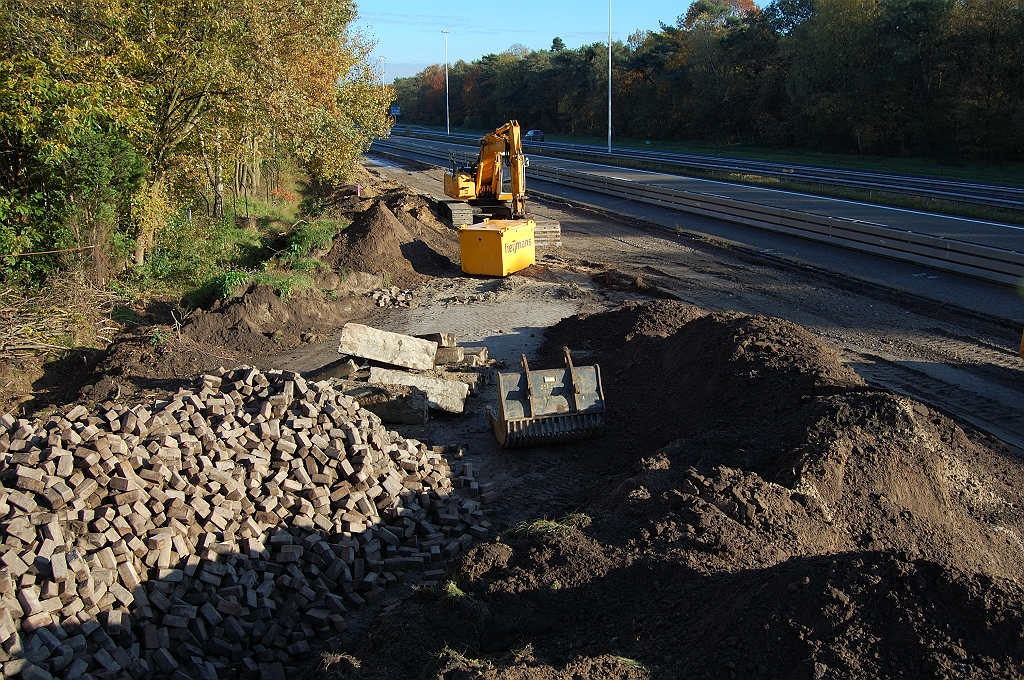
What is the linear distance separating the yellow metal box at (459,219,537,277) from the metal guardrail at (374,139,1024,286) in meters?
8.09

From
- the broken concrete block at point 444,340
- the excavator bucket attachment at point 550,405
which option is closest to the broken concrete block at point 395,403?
the excavator bucket attachment at point 550,405

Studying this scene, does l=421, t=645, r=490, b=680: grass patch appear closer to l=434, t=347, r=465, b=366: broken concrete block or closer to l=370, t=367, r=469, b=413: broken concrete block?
l=370, t=367, r=469, b=413: broken concrete block

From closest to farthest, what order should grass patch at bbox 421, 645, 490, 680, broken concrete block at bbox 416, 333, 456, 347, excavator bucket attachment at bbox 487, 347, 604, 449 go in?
grass patch at bbox 421, 645, 490, 680, excavator bucket attachment at bbox 487, 347, 604, 449, broken concrete block at bbox 416, 333, 456, 347

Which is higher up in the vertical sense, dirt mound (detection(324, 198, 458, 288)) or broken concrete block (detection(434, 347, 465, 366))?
dirt mound (detection(324, 198, 458, 288))

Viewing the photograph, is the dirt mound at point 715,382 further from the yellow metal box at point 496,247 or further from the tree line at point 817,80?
the tree line at point 817,80

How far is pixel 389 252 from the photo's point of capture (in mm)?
19156

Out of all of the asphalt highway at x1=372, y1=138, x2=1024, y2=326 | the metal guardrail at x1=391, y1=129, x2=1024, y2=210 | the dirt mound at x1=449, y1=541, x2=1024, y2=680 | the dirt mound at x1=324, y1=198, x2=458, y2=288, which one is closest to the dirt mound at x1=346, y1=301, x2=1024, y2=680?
the dirt mound at x1=449, y1=541, x2=1024, y2=680

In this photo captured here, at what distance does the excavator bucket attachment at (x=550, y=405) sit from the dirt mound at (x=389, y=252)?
32.4 ft

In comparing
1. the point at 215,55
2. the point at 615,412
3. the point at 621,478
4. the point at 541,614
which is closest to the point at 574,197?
the point at 215,55

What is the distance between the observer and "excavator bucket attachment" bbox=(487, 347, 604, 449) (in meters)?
8.99

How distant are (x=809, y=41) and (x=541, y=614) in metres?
52.2

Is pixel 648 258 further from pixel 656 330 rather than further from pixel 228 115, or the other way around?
pixel 228 115

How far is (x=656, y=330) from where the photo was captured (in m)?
11.8

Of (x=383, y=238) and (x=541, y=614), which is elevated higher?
(x=383, y=238)
